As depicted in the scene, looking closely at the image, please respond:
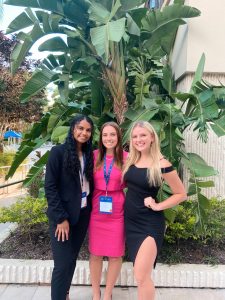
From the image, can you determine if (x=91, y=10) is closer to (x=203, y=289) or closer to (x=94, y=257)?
(x=94, y=257)

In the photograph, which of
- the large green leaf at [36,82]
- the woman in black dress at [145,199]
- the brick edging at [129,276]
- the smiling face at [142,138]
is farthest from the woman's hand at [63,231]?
the large green leaf at [36,82]

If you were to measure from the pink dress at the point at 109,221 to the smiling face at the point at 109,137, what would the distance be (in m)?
0.13

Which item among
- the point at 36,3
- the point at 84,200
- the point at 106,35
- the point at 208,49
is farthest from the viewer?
the point at 208,49

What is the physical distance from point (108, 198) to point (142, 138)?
674mm

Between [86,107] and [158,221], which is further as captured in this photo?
[86,107]

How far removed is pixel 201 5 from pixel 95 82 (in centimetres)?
224

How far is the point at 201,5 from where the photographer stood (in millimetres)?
5387

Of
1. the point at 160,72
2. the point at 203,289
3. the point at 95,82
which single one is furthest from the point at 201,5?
the point at 203,289

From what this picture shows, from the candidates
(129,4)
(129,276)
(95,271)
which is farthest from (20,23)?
(129,276)

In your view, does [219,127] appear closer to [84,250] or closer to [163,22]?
[163,22]

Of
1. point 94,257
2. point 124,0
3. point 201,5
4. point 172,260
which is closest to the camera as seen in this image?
point 94,257

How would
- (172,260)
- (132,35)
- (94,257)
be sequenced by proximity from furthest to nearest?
(132,35), (172,260), (94,257)

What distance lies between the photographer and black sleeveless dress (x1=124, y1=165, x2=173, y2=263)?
109 inches

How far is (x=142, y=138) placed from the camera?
2.80 metres
